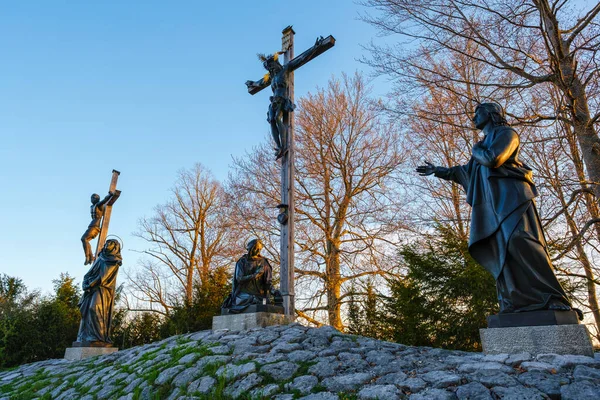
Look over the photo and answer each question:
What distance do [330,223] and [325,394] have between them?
9940mm

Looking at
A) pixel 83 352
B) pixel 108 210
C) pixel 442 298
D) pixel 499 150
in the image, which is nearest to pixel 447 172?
pixel 499 150


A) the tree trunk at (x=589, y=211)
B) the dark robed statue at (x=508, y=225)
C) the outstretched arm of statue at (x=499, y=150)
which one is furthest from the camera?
the tree trunk at (x=589, y=211)

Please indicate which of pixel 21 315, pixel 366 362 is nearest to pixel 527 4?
pixel 366 362

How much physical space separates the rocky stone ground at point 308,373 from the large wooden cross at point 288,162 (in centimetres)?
136

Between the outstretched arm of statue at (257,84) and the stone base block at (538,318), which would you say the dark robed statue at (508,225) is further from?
the outstretched arm of statue at (257,84)

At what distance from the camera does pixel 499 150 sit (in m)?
3.98

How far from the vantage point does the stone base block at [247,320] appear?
5.92 metres

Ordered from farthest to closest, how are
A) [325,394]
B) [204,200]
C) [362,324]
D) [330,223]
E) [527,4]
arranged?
[204,200]
[330,223]
[362,324]
[527,4]
[325,394]

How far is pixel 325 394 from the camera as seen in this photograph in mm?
3316

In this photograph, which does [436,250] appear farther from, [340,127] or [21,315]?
[21,315]

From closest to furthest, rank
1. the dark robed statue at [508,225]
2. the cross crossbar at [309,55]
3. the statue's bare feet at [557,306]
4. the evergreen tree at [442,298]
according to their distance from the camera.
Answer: the statue's bare feet at [557,306]
the dark robed statue at [508,225]
the cross crossbar at [309,55]
the evergreen tree at [442,298]

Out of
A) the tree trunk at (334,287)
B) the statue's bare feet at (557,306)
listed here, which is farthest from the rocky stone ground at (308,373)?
the tree trunk at (334,287)

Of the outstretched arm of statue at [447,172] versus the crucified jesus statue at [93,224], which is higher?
the crucified jesus statue at [93,224]

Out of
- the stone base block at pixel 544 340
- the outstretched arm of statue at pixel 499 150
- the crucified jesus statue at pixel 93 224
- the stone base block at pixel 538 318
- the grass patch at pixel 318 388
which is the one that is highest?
the crucified jesus statue at pixel 93 224
